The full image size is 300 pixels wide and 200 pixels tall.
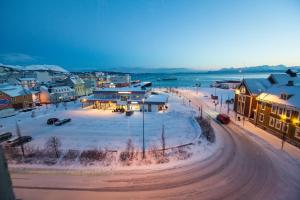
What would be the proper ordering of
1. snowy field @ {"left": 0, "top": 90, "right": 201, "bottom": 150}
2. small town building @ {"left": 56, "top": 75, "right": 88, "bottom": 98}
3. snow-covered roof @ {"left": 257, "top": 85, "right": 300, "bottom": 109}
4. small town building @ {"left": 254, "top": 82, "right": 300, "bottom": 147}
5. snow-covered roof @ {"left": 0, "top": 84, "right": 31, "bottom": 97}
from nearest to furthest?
small town building @ {"left": 254, "top": 82, "right": 300, "bottom": 147}
snow-covered roof @ {"left": 257, "top": 85, "right": 300, "bottom": 109}
snowy field @ {"left": 0, "top": 90, "right": 201, "bottom": 150}
snow-covered roof @ {"left": 0, "top": 84, "right": 31, "bottom": 97}
small town building @ {"left": 56, "top": 75, "right": 88, "bottom": 98}

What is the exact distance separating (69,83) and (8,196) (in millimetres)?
86862

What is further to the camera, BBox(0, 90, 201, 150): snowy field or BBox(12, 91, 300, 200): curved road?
BBox(0, 90, 201, 150): snowy field

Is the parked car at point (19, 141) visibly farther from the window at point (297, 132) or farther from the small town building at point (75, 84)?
the small town building at point (75, 84)

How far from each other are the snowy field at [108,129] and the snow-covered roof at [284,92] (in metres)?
14.5

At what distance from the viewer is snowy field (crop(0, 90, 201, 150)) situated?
30.8 meters

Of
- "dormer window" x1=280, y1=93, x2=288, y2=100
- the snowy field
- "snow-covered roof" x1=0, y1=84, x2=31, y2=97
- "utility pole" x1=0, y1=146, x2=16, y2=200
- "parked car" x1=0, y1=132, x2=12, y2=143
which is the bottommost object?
the snowy field

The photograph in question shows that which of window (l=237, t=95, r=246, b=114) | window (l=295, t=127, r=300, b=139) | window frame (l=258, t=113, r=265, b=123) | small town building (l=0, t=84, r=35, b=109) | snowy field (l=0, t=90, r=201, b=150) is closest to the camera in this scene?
window (l=295, t=127, r=300, b=139)

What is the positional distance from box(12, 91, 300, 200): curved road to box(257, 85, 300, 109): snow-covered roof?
33.7 feet

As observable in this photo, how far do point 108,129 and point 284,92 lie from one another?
33.4m

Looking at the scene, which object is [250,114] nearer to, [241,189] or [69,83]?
[241,189]

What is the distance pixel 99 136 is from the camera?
33.9 meters

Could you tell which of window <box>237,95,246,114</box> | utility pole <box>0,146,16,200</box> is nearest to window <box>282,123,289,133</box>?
window <box>237,95,246,114</box>

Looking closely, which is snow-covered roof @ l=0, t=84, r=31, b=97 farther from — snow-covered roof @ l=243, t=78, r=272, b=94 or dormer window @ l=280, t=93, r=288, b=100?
dormer window @ l=280, t=93, r=288, b=100

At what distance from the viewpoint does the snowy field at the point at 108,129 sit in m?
30.8
